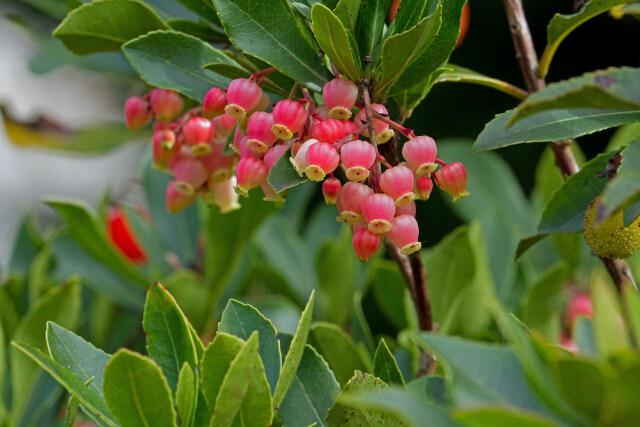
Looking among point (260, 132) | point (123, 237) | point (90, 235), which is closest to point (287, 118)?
point (260, 132)

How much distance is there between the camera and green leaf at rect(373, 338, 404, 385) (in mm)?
607

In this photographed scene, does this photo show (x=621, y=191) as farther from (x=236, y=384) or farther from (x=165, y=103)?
(x=165, y=103)

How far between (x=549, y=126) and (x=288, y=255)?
787 mm

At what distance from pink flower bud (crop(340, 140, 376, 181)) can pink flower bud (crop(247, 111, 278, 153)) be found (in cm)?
7

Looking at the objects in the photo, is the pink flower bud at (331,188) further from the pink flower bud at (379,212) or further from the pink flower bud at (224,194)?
the pink flower bud at (224,194)

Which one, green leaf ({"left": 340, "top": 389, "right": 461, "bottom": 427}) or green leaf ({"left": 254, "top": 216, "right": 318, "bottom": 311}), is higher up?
green leaf ({"left": 340, "top": 389, "right": 461, "bottom": 427})

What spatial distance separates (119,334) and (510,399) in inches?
39.9

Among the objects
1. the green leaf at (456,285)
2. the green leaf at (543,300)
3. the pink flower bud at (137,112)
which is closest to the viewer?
the pink flower bud at (137,112)

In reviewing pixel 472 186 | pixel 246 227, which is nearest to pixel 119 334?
pixel 246 227

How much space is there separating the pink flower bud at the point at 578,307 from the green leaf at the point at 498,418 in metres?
1.03

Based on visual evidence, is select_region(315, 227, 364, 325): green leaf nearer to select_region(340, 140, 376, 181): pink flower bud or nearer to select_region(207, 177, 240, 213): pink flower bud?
select_region(207, 177, 240, 213): pink flower bud

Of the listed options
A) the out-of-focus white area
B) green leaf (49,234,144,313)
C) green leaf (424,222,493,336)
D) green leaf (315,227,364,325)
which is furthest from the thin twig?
the out-of-focus white area

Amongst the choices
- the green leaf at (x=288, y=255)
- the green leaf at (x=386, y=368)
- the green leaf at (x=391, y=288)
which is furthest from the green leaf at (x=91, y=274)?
the green leaf at (x=386, y=368)

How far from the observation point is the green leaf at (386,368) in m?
0.61
